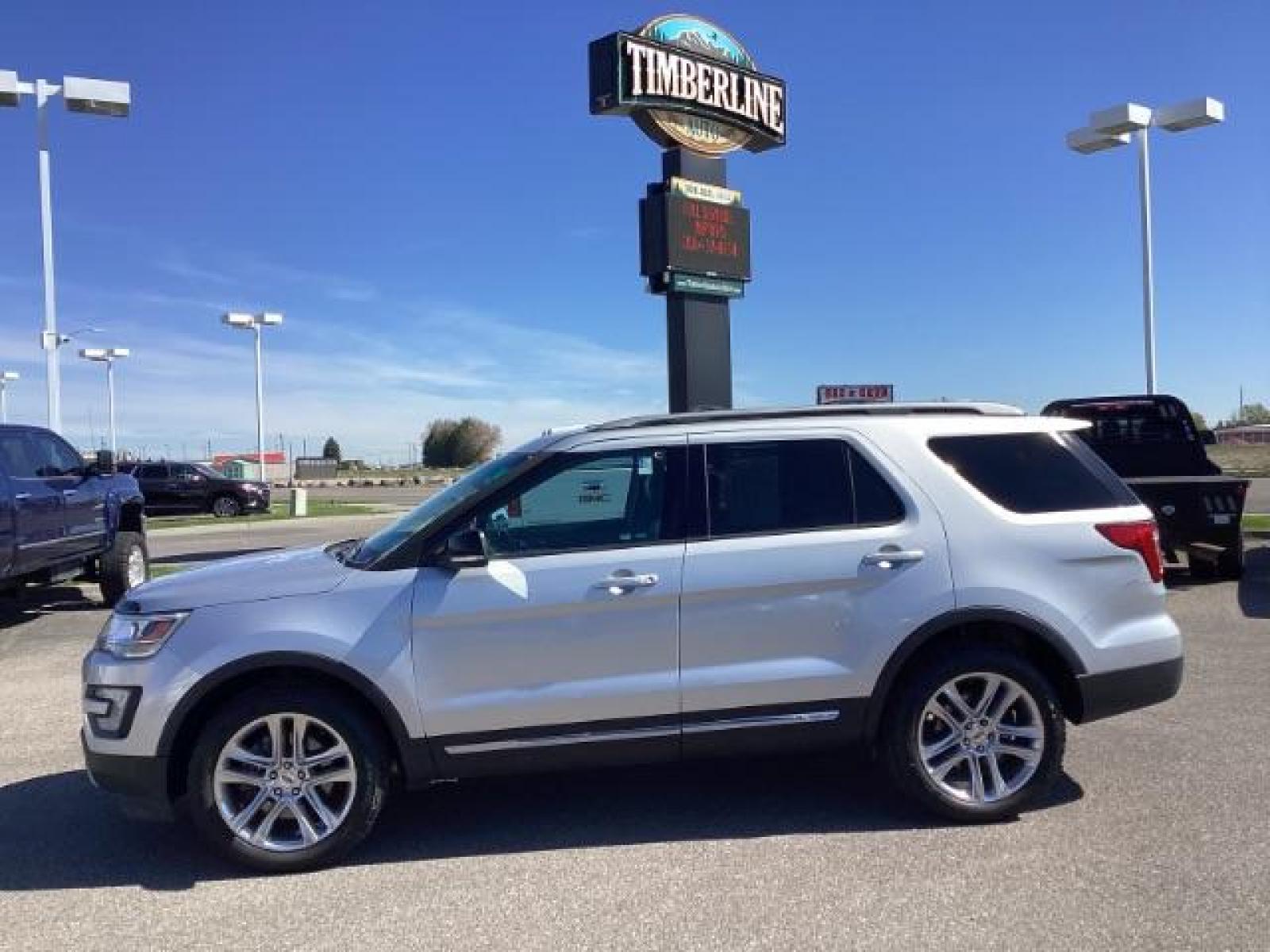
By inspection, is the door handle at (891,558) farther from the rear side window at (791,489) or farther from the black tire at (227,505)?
the black tire at (227,505)

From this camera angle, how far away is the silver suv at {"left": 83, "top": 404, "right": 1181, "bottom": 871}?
4.33 metres

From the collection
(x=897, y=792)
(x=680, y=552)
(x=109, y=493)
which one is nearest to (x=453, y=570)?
(x=680, y=552)

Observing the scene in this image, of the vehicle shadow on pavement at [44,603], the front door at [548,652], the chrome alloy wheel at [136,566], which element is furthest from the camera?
the chrome alloy wheel at [136,566]

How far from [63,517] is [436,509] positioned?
23.4ft

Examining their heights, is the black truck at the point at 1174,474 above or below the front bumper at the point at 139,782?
above

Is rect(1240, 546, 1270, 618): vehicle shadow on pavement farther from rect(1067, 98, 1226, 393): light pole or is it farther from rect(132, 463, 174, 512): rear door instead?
rect(132, 463, 174, 512): rear door

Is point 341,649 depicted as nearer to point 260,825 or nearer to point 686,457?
point 260,825

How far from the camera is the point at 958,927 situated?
12.0 ft

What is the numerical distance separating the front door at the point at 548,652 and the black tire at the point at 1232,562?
8.73 metres

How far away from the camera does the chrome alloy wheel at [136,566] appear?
11760 mm

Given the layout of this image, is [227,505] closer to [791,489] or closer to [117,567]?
[117,567]

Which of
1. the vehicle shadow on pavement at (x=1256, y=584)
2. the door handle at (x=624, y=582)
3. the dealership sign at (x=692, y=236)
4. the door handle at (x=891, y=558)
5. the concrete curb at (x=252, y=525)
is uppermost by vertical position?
the dealership sign at (x=692, y=236)

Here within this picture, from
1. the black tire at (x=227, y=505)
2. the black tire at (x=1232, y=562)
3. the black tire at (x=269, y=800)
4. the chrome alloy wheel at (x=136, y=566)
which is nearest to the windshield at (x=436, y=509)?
the black tire at (x=269, y=800)

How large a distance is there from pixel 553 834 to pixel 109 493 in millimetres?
8996
